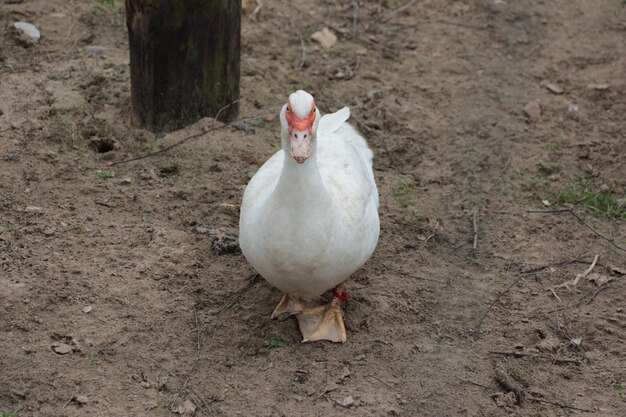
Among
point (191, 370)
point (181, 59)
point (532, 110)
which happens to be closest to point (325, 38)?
point (532, 110)

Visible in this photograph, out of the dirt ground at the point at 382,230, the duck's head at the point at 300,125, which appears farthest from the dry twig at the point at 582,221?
the duck's head at the point at 300,125

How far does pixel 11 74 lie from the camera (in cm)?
562

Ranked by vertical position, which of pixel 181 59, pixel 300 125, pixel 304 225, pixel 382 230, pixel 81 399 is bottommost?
pixel 382 230

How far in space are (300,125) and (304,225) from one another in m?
0.43

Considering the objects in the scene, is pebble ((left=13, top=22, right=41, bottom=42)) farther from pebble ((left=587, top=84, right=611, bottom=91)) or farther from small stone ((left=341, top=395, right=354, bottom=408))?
pebble ((left=587, top=84, right=611, bottom=91))

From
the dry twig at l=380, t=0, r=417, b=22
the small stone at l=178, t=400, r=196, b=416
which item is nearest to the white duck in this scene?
the small stone at l=178, t=400, r=196, b=416

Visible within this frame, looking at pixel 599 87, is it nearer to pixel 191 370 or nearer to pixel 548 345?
pixel 548 345

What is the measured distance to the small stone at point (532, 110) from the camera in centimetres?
614

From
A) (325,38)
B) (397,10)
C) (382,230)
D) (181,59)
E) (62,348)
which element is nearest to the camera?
(62,348)

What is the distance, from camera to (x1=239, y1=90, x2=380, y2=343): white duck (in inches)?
142

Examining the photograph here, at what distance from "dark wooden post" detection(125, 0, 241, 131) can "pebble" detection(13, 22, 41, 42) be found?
1144 mm

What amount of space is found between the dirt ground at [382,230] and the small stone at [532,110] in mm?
44

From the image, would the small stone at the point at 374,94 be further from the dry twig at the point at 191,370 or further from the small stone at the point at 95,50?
the dry twig at the point at 191,370

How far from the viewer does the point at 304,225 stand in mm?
3617
